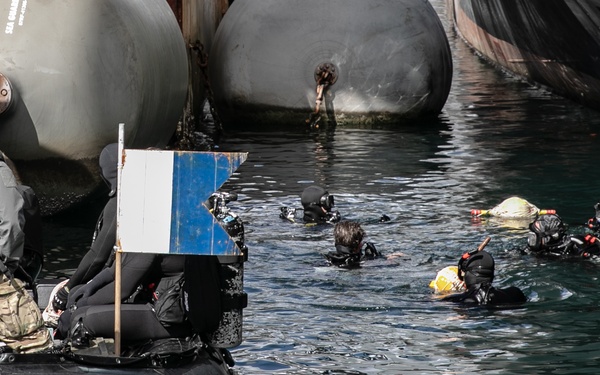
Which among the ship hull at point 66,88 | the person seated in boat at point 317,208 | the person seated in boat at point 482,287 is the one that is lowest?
the person seated in boat at point 482,287

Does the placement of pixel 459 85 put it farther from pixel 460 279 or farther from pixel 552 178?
pixel 460 279

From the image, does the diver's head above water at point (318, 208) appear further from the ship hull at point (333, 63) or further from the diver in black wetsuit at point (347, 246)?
the ship hull at point (333, 63)

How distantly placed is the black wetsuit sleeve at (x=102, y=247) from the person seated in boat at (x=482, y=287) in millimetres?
4507

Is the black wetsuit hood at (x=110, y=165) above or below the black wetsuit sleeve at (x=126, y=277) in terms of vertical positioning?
above

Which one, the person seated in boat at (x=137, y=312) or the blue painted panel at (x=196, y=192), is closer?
A: the blue painted panel at (x=196, y=192)

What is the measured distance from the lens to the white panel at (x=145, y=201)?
8.75 m

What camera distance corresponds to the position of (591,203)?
18250 mm

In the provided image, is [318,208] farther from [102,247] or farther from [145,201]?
[145,201]

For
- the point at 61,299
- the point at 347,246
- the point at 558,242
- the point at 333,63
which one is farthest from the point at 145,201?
the point at 333,63

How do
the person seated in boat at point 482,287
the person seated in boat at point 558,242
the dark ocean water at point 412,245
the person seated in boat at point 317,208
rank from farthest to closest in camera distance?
the person seated in boat at point 317,208 < the person seated in boat at point 558,242 < the person seated in boat at point 482,287 < the dark ocean water at point 412,245

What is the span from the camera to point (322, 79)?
25594 mm

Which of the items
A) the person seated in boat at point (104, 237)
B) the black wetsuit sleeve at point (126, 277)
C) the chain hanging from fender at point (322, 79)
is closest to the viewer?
the black wetsuit sleeve at point (126, 277)

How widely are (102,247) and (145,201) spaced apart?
96cm

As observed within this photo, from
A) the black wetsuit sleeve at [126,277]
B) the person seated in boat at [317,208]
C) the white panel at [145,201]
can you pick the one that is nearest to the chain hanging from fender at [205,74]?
the person seated in boat at [317,208]
